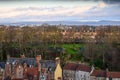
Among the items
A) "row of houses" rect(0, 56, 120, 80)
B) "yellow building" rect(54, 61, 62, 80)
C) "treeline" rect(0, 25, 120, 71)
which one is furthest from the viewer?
"treeline" rect(0, 25, 120, 71)

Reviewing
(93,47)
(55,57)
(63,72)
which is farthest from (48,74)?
(93,47)

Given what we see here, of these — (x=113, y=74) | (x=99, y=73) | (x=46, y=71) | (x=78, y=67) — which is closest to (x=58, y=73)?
(x=46, y=71)

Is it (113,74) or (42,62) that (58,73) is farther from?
(113,74)

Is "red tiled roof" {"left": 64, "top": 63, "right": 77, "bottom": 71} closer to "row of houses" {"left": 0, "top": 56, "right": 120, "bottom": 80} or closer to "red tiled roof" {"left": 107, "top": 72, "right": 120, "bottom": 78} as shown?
"row of houses" {"left": 0, "top": 56, "right": 120, "bottom": 80}

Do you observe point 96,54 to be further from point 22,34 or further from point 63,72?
point 22,34

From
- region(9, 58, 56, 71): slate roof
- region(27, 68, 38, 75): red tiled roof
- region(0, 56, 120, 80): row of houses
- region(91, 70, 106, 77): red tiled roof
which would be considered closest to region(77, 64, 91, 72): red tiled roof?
region(0, 56, 120, 80): row of houses
